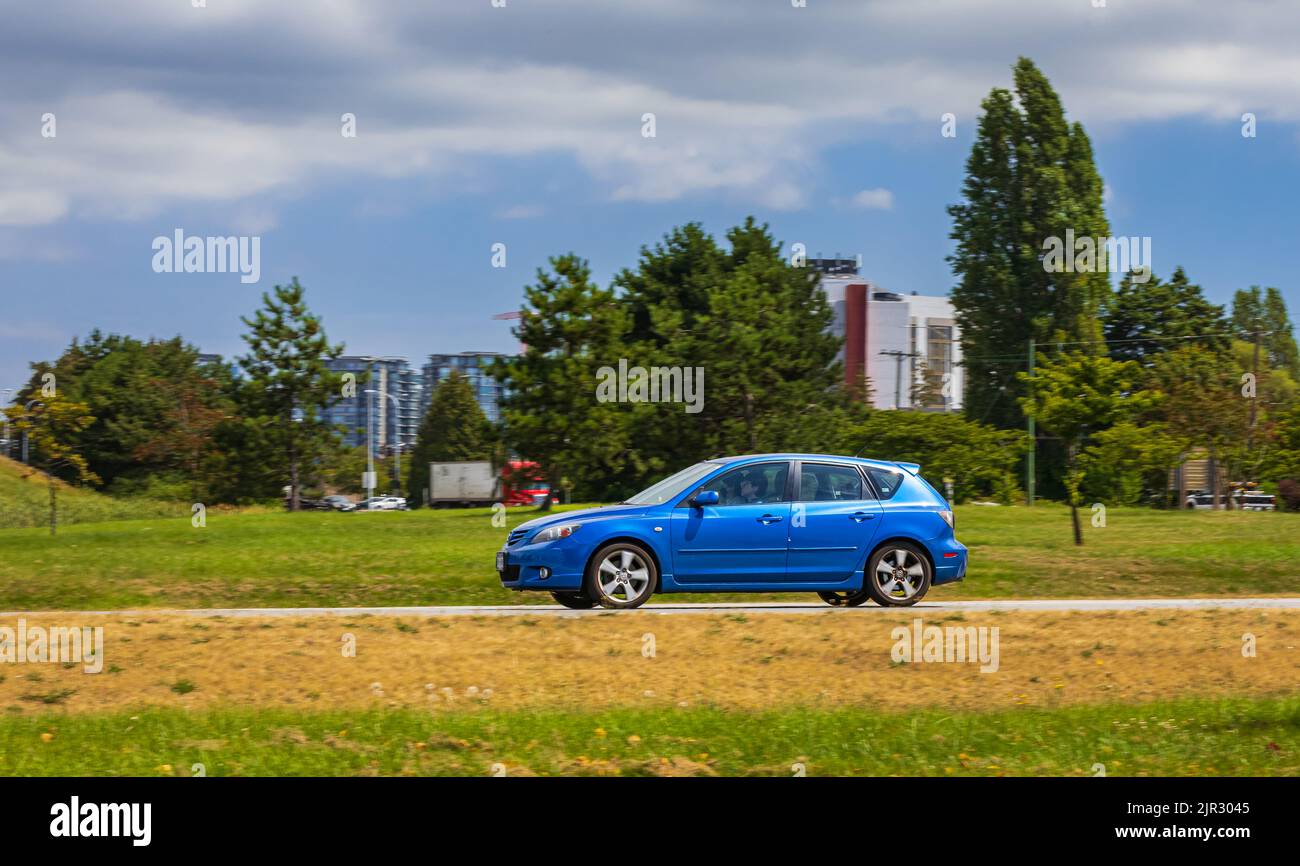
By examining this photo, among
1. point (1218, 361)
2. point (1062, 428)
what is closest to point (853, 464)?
point (1062, 428)

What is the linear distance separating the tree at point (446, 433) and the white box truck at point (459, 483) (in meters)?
7.44

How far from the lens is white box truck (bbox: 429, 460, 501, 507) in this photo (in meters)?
82.9

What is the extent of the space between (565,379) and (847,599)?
2748 cm

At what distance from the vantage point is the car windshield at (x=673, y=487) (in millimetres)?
14430

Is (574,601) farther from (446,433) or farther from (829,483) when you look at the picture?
(446,433)

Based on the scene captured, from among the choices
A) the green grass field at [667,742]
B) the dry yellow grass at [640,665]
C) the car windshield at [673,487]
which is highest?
the car windshield at [673,487]

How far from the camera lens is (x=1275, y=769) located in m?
8.41

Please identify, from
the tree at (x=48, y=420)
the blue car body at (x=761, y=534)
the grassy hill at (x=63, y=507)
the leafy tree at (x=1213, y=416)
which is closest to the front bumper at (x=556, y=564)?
the blue car body at (x=761, y=534)

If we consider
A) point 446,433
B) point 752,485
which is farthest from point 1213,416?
point 446,433

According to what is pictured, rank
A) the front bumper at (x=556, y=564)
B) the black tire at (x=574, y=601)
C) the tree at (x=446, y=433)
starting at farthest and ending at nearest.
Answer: the tree at (x=446, y=433)
the black tire at (x=574, y=601)
the front bumper at (x=556, y=564)

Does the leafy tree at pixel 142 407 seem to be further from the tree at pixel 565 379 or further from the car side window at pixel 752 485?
the car side window at pixel 752 485

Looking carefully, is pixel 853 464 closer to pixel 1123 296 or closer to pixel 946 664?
pixel 946 664

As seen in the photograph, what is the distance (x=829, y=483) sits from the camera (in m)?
14.7

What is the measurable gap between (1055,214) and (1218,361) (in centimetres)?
1237
